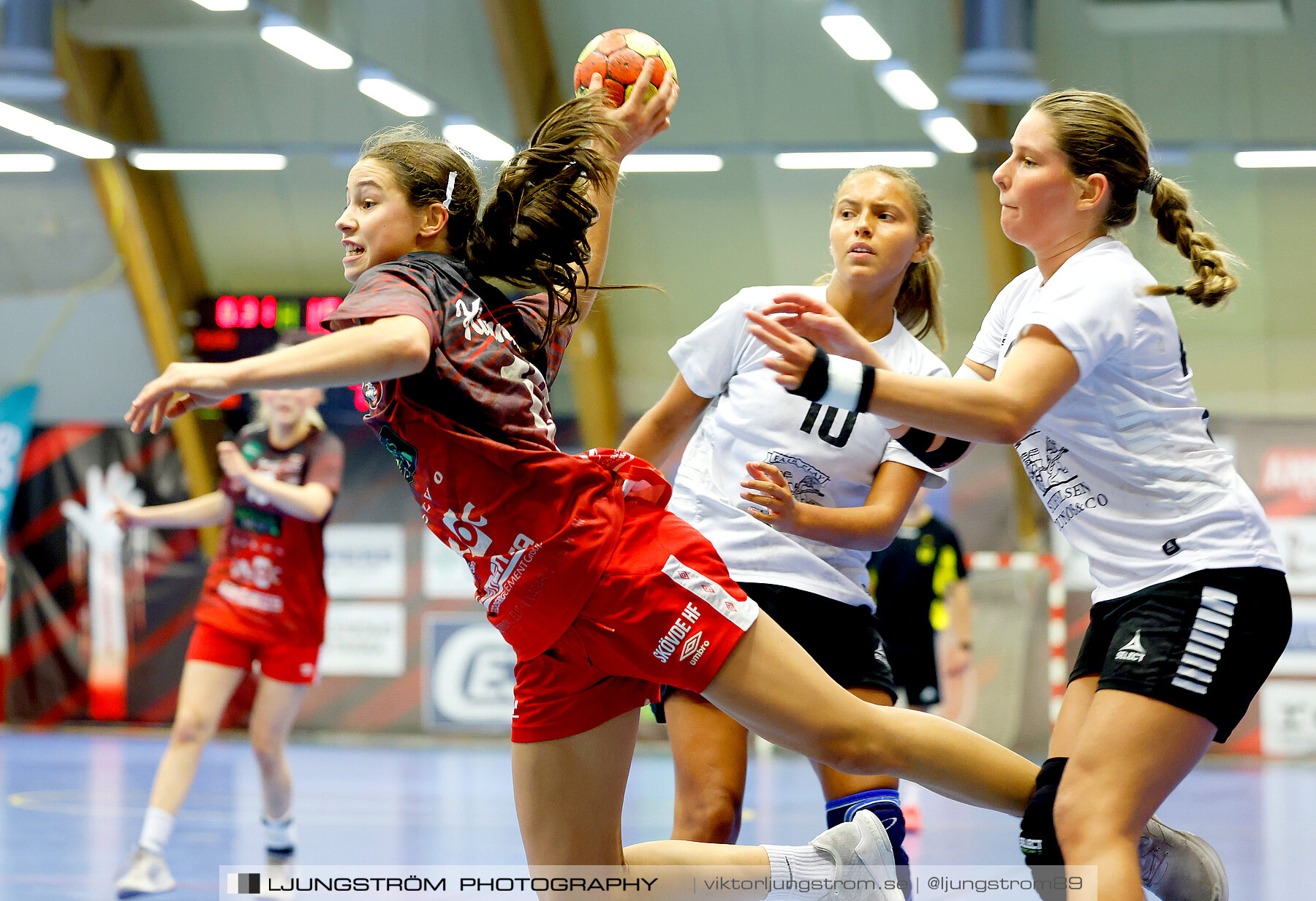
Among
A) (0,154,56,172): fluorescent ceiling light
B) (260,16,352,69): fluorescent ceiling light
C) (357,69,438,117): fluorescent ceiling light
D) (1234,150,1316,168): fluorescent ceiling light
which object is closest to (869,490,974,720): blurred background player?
(1234,150,1316,168): fluorescent ceiling light

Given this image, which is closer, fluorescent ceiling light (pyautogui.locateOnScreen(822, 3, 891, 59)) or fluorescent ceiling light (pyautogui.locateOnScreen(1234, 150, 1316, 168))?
fluorescent ceiling light (pyautogui.locateOnScreen(822, 3, 891, 59))

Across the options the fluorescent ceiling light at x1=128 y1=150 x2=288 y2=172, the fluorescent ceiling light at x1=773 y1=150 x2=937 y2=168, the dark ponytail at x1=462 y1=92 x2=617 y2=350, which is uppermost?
the fluorescent ceiling light at x1=773 y1=150 x2=937 y2=168

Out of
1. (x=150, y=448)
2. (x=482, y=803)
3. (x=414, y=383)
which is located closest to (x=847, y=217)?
(x=414, y=383)

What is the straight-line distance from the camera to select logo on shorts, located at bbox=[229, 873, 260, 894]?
3.46 metres

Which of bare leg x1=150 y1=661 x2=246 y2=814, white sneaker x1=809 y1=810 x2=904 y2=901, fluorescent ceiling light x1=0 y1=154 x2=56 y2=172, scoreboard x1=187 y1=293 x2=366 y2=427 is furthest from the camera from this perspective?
fluorescent ceiling light x1=0 y1=154 x2=56 y2=172

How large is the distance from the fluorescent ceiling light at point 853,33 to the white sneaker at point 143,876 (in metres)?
6.66

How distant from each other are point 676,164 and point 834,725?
818cm

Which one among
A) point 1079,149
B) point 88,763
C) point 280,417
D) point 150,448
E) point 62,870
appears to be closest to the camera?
point 1079,149

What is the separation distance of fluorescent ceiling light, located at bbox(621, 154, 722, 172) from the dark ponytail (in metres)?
7.50

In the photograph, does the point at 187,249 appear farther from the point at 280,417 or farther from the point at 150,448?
the point at 280,417

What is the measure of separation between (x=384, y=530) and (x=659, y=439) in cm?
701

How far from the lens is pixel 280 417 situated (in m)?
5.06

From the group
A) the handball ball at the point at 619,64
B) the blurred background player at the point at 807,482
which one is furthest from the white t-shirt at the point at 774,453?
the handball ball at the point at 619,64

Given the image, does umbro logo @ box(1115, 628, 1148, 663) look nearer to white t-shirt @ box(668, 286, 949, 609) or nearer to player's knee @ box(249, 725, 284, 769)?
white t-shirt @ box(668, 286, 949, 609)
